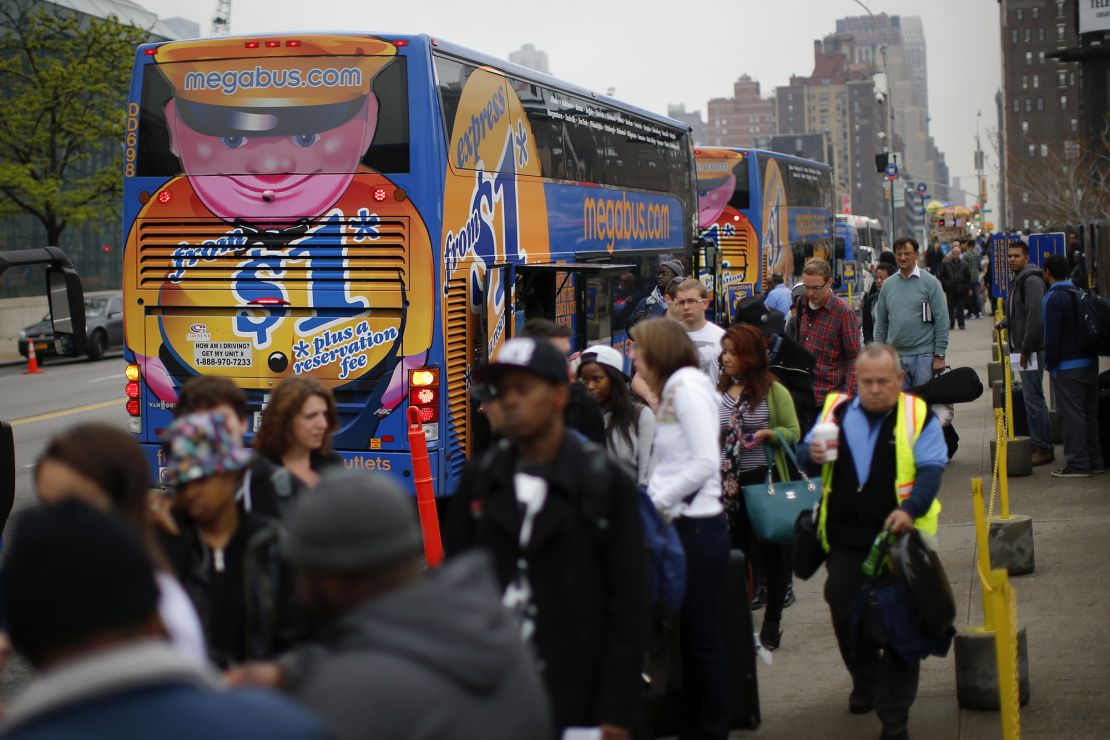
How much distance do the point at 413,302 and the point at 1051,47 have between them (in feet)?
527

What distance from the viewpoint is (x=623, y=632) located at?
3.85 m

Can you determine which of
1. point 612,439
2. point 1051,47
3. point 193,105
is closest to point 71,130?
point 193,105

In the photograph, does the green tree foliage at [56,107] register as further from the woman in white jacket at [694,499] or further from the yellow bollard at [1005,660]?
the yellow bollard at [1005,660]

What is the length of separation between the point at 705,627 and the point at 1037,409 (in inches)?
341

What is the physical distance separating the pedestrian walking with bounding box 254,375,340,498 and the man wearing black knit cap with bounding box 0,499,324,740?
128 inches

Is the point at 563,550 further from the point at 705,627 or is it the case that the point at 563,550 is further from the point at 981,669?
the point at 981,669

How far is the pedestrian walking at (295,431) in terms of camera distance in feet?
17.9

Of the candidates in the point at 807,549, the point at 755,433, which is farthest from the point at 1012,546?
the point at 807,549

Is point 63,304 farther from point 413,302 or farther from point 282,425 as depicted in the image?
point 282,425

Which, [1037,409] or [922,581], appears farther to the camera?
[1037,409]

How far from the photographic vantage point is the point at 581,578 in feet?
12.6

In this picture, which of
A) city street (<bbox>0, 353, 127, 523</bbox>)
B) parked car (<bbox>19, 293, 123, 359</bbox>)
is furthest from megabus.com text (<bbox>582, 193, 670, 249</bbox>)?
→ parked car (<bbox>19, 293, 123, 359</bbox>)

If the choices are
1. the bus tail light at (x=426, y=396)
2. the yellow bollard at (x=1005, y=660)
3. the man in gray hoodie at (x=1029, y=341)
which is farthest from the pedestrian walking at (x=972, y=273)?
the yellow bollard at (x=1005, y=660)

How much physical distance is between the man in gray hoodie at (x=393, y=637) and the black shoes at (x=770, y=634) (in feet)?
17.1
